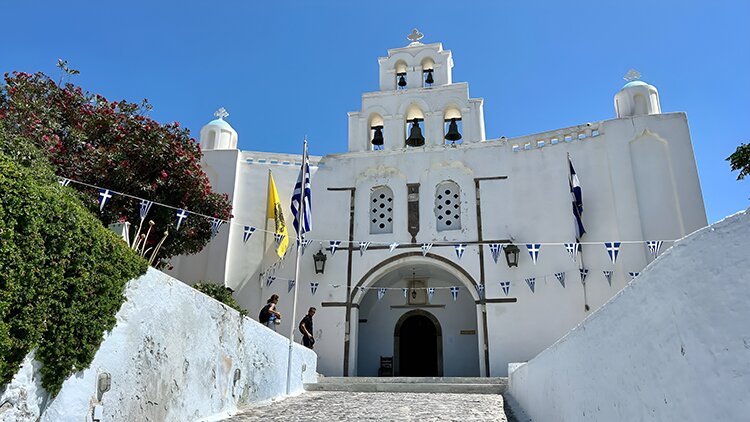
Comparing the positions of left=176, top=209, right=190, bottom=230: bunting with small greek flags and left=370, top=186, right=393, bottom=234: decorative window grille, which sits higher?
left=370, top=186, right=393, bottom=234: decorative window grille

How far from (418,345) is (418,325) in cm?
54

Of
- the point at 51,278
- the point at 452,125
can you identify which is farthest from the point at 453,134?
the point at 51,278

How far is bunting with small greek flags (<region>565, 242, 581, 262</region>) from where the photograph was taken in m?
12.4

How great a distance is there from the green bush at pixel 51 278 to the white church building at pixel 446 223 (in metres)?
9.97

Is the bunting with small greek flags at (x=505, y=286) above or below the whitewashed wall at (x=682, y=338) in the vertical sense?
above

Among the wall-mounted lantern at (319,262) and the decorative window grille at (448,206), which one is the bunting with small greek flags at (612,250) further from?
the wall-mounted lantern at (319,262)

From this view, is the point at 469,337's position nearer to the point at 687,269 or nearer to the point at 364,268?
the point at 364,268

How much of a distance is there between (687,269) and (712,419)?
1.54 ft

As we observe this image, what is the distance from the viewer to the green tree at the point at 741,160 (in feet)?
27.8

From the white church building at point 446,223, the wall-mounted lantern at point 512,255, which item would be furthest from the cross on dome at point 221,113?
the wall-mounted lantern at point 512,255

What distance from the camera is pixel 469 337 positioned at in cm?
1498

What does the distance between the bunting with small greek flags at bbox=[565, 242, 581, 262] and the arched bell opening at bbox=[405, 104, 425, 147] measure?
4.97 m

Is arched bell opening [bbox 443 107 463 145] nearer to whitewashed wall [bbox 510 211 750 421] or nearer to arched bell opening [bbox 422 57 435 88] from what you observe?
arched bell opening [bbox 422 57 435 88]

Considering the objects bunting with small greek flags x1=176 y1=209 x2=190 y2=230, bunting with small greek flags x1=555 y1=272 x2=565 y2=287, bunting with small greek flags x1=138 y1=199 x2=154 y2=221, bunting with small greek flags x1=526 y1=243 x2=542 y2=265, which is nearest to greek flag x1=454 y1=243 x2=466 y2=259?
bunting with small greek flags x1=526 y1=243 x2=542 y2=265
